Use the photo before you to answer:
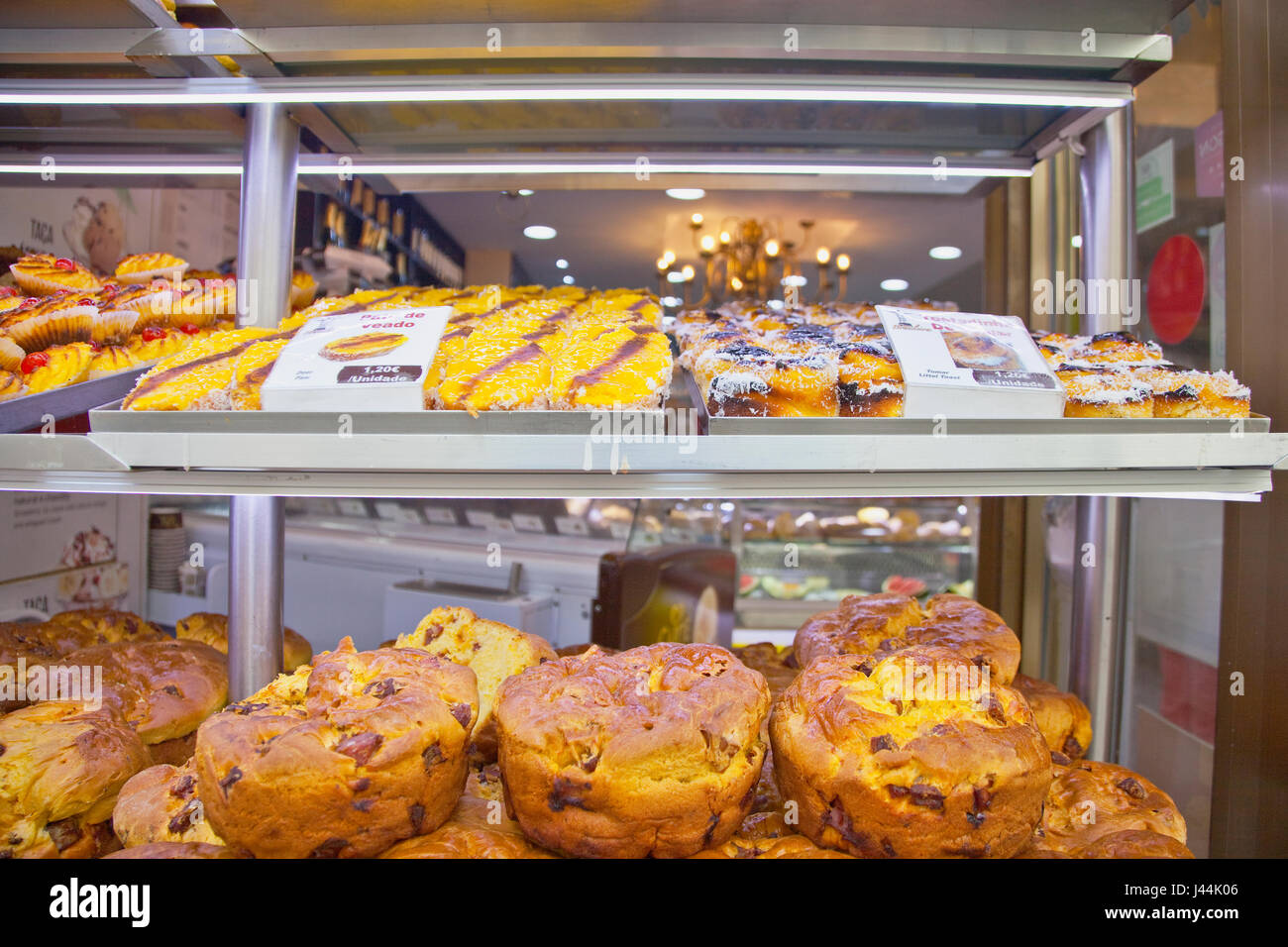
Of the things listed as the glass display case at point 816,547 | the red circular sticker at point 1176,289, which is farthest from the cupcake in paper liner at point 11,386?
the red circular sticker at point 1176,289

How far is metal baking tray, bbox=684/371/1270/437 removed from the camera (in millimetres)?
1169

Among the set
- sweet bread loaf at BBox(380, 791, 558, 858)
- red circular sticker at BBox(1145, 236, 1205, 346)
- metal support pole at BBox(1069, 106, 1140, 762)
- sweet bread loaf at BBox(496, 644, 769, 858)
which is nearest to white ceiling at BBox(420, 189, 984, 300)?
red circular sticker at BBox(1145, 236, 1205, 346)

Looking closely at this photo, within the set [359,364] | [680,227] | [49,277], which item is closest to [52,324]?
[49,277]

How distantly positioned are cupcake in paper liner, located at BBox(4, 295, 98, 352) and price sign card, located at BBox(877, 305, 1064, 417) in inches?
67.3

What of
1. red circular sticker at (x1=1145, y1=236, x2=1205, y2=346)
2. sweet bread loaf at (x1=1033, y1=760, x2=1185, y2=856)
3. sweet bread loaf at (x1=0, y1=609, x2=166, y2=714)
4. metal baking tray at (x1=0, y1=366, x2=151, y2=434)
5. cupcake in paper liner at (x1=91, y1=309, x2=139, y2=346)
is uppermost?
red circular sticker at (x1=1145, y1=236, x2=1205, y2=346)

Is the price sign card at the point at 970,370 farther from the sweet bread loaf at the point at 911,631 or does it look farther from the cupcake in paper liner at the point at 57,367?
the cupcake in paper liner at the point at 57,367

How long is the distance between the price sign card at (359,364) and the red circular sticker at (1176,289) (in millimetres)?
3400

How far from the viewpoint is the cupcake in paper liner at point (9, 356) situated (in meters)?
1.51

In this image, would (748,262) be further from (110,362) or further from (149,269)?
(110,362)

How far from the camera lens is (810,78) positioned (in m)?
1.46

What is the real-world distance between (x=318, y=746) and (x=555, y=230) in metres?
8.92

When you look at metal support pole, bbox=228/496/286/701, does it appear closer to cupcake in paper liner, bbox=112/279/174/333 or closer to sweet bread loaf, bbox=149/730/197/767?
sweet bread loaf, bbox=149/730/197/767
